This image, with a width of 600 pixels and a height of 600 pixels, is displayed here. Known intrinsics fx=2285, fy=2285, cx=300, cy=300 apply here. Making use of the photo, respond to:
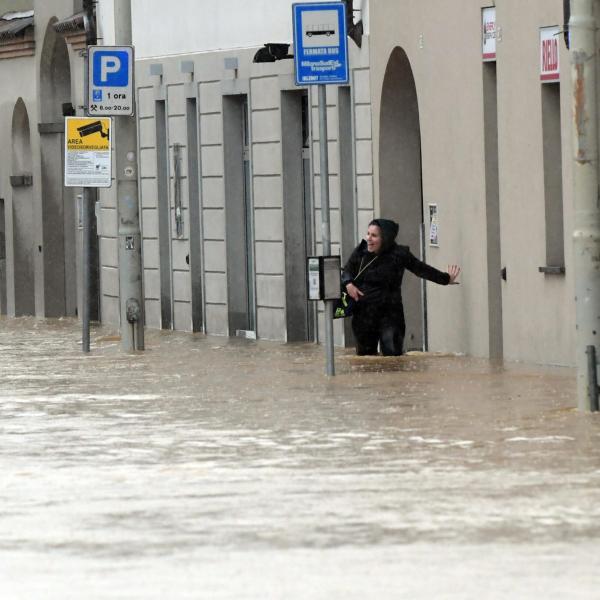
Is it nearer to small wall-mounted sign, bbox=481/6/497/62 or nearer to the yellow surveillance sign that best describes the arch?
the yellow surveillance sign

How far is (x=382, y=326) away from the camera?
2134cm

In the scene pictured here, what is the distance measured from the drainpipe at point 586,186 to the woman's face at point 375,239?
6.45 metres

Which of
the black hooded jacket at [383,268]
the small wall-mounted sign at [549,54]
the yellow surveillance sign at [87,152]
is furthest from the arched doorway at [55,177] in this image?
the small wall-mounted sign at [549,54]

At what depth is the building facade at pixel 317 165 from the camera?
20.2m

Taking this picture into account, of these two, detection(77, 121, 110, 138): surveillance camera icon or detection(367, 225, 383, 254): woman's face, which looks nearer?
detection(367, 225, 383, 254): woman's face

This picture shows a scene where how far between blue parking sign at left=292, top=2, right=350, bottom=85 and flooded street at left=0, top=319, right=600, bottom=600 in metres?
2.46

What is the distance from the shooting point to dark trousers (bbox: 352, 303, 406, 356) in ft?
69.7

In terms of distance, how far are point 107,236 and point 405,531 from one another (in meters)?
25.8

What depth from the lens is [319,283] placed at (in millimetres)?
18562

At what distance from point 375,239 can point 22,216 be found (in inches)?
842

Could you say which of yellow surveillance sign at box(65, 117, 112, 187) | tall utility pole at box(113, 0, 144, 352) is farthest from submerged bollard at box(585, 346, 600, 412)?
yellow surveillance sign at box(65, 117, 112, 187)

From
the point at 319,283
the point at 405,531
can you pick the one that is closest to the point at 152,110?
the point at 319,283

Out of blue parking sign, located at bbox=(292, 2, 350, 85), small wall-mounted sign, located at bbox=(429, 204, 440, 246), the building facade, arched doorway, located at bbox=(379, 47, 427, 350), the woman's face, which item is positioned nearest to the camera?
blue parking sign, located at bbox=(292, 2, 350, 85)

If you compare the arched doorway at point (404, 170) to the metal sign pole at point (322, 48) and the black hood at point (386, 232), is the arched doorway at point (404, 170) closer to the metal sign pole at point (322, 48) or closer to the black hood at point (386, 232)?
the black hood at point (386, 232)
